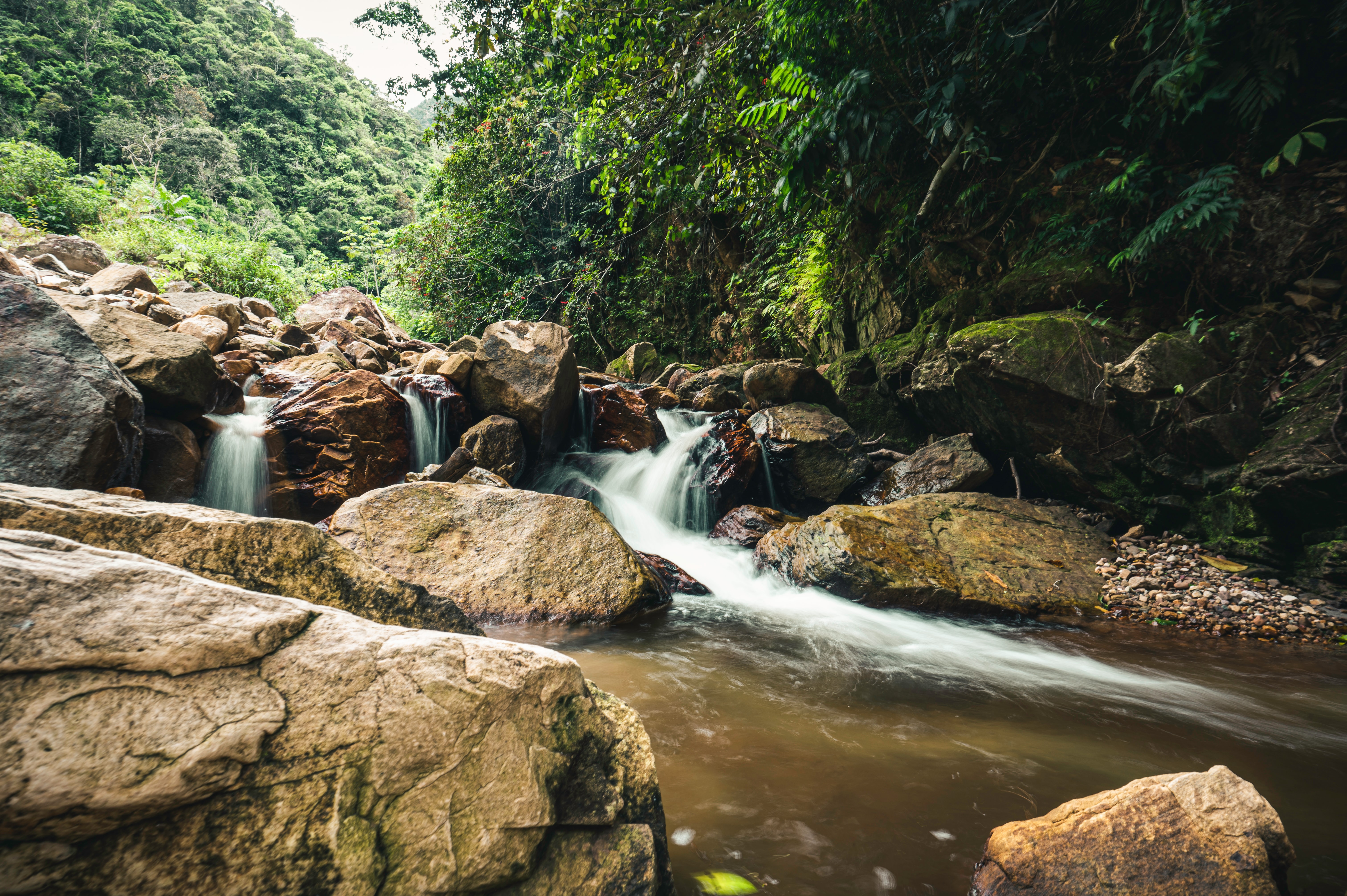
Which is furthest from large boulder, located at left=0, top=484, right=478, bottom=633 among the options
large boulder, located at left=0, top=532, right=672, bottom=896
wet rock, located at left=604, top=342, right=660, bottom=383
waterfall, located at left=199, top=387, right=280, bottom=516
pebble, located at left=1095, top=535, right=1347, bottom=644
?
wet rock, located at left=604, top=342, right=660, bottom=383

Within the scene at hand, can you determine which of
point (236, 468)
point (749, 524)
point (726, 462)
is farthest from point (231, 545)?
point (726, 462)

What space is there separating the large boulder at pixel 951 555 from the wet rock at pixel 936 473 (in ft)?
1.45

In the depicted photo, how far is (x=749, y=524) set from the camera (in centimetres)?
651

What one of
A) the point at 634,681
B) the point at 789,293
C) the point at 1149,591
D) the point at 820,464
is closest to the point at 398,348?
the point at 789,293

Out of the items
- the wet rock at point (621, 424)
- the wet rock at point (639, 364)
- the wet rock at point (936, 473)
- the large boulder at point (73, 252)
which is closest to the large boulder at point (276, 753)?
the wet rock at point (936, 473)

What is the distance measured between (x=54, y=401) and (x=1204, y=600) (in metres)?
8.59

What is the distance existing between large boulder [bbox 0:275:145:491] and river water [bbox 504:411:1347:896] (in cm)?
303

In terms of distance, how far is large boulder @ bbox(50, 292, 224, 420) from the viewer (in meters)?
4.71

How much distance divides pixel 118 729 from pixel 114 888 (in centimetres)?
25

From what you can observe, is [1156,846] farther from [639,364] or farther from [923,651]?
[639,364]

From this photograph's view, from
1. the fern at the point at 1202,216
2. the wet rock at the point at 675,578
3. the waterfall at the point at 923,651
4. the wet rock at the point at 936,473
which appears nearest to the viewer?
the waterfall at the point at 923,651

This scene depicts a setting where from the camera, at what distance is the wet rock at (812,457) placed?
277 inches

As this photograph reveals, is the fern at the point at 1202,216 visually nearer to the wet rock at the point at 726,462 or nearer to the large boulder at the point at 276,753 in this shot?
the wet rock at the point at 726,462

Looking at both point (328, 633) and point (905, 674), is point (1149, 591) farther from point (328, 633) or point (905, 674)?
point (328, 633)
